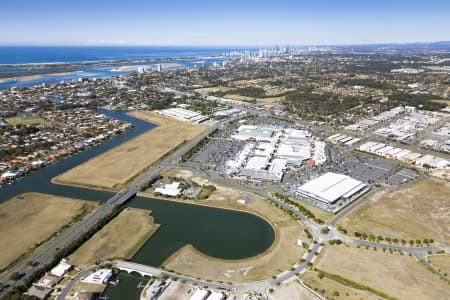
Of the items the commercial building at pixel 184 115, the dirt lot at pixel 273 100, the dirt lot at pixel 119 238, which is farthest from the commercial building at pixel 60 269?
the dirt lot at pixel 273 100

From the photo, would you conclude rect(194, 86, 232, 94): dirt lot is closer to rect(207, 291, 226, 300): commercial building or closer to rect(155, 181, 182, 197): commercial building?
rect(155, 181, 182, 197): commercial building

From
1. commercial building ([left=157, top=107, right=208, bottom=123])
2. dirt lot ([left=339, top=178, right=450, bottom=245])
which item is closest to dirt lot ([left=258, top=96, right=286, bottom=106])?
commercial building ([left=157, top=107, right=208, bottom=123])

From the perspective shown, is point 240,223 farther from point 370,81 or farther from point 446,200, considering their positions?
point 370,81

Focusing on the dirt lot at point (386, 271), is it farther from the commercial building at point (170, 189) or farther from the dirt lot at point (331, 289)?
the commercial building at point (170, 189)

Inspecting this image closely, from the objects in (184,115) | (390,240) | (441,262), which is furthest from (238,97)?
(441,262)

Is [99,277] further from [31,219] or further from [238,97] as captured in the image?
[238,97]

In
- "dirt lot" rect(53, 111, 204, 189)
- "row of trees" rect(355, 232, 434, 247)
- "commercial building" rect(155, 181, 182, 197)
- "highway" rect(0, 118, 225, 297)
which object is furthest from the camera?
"dirt lot" rect(53, 111, 204, 189)
